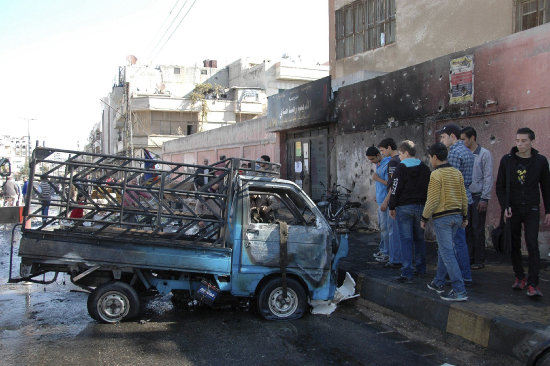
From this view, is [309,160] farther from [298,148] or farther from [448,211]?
[448,211]

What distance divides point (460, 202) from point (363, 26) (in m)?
9.61

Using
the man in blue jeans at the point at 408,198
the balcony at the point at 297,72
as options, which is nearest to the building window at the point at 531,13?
the man in blue jeans at the point at 408,198

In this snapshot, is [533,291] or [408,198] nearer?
[533,291]

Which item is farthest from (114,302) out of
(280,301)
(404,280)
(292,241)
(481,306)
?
(481,306)

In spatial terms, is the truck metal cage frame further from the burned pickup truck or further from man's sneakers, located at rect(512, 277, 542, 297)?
man's sneakers, located at rect(512, 277, 542, 297)

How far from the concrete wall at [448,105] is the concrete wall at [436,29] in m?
2.05

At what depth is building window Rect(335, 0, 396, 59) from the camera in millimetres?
12266

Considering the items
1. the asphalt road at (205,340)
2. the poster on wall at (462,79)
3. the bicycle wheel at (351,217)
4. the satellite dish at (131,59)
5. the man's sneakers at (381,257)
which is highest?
the satellite dish at (131,59)

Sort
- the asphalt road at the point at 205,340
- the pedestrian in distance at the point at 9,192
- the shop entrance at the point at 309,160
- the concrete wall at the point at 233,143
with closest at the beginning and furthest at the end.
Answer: the asphalt road at the point at 205,340
the shop entrance at the point at 309,160
the pedestrian in distance at the point at 9,192
the concrete wall at the point at 233,143

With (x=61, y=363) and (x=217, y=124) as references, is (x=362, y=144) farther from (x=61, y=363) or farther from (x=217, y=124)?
(x=217, y=124)

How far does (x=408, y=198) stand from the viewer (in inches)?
221

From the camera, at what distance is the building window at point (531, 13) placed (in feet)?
28.6

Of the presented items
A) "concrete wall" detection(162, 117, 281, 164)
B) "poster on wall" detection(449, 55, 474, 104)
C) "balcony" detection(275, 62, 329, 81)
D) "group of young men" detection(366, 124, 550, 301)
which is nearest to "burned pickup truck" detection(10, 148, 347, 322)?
"group of young men" detection(366, 124, 550, 301)

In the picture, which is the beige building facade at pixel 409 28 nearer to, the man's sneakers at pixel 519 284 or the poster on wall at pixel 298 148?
the poster on wall at pixel 298 148
